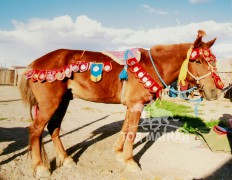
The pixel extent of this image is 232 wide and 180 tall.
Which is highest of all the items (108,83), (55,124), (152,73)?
(152,73)

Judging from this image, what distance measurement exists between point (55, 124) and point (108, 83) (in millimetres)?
1410

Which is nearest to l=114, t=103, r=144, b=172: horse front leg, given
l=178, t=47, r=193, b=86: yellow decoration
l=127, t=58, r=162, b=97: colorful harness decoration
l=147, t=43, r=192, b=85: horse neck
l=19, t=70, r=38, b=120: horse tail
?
l=127, t=58, r=162, b=97: colorful harness decoration

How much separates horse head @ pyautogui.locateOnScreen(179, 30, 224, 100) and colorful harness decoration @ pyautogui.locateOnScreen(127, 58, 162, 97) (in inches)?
20.7

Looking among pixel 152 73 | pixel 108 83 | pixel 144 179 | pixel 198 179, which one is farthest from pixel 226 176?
pixel 108 83

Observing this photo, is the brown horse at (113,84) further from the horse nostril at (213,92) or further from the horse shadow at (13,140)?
the horse shadow at (13,140)

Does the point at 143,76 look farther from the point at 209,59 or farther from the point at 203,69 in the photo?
the point at 209,59

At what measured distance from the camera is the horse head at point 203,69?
3842mm

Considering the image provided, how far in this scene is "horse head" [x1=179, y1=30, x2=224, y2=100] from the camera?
12.6 feet

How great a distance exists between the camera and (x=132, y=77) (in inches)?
157

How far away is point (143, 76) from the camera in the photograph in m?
3.90

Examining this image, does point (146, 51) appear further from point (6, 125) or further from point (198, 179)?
point (6, 125)

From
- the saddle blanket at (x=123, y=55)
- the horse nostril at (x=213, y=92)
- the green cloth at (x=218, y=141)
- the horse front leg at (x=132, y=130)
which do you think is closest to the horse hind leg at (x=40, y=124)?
the saddle blanket at (x=123, y=55)

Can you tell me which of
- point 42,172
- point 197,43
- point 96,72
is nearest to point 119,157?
point 42,172

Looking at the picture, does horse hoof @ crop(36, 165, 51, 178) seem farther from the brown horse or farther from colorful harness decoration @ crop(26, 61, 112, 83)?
colorful harness decoration @ crop(26, 61, 112, 83)
